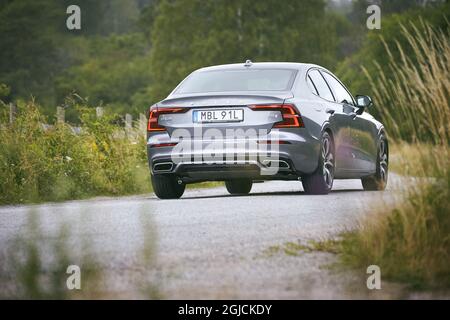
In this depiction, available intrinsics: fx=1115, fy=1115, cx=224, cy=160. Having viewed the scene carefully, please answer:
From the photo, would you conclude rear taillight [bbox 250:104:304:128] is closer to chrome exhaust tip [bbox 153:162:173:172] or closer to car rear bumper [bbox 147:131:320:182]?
car rear bumper [bbox 147:131:320:182]

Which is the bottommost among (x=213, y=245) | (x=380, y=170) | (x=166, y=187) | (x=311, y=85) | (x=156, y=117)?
(x=213, y=245)

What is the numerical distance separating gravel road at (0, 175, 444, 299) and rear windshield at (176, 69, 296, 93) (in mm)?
1554

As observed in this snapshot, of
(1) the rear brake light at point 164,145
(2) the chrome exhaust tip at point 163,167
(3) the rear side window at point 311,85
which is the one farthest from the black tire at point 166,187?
(3) the rear side window at point 311,85

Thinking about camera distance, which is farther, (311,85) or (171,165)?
(311,85)

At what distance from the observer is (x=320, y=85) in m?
13.7

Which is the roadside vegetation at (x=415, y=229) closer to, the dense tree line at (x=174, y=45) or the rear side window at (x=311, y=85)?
the rear side window at (x=311, y=85)

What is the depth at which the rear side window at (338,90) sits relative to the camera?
46.5 ft

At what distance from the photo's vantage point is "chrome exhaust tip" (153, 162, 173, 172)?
12516 millimetres

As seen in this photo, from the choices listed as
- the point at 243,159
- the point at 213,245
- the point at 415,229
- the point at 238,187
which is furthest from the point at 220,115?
the point at 415,229

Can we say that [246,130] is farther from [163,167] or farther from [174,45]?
[174,45]

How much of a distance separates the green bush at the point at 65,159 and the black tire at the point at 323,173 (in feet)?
9.11

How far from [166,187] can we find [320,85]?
2271 millimetres

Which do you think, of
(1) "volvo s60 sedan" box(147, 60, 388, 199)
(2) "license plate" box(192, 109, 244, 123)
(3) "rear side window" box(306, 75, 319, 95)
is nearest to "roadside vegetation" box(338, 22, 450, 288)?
(1) "volvo s60 sedan" box(147, 60, 388, 199)
